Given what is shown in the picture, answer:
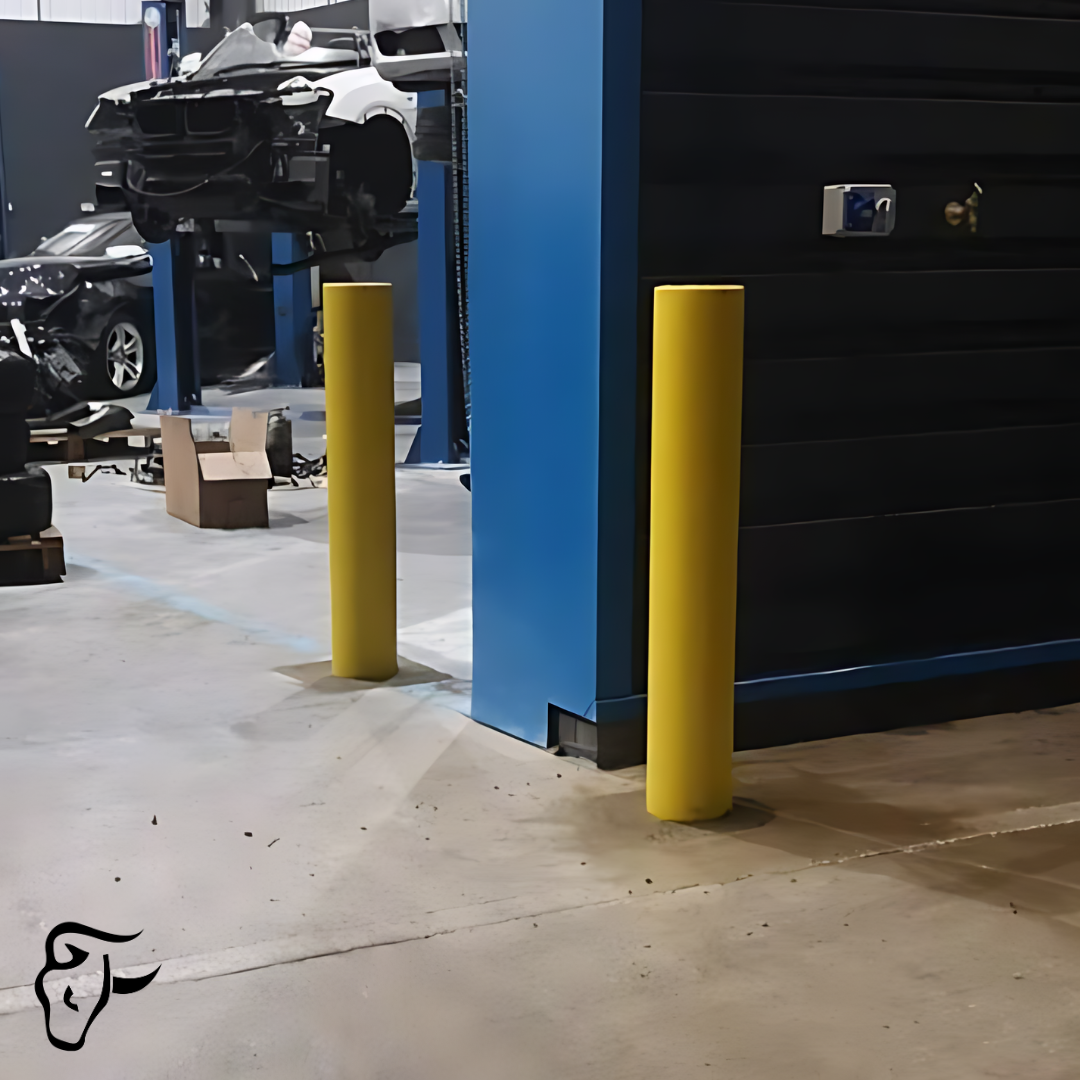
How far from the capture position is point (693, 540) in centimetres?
269

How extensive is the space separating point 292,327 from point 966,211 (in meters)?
9.62

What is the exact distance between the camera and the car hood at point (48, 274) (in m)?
9.02

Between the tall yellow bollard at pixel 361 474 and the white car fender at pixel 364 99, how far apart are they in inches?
204

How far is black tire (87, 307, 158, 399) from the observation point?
971 cm

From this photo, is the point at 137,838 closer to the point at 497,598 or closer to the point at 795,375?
the point at 497,598

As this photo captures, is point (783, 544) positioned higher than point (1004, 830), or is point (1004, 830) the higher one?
point (783, 544)

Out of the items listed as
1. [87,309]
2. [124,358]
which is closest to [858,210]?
[87,309]

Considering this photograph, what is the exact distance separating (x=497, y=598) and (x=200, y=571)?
7.07ft

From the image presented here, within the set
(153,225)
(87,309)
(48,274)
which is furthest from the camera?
(87,309)

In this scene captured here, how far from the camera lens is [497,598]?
135 inches

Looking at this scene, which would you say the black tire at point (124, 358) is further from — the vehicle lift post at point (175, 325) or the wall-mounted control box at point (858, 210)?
the wall-mounted control box at point (858, 210)

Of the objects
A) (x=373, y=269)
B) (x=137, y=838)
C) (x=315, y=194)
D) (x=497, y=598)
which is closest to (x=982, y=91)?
(x=497, y=598)

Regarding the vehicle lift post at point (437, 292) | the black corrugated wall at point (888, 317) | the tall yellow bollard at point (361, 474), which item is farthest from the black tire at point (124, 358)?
the black corrugated wall at point (888, 317)

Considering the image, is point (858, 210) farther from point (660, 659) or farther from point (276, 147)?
point (276, 147)
